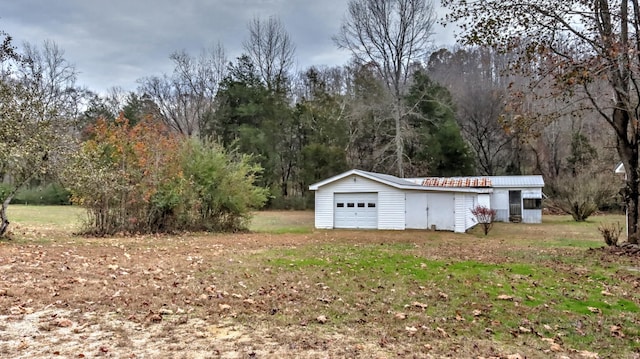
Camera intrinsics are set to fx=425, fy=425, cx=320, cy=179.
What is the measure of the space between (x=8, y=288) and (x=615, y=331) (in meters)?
7.21

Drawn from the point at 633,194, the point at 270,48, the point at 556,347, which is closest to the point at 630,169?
the point at 633,194

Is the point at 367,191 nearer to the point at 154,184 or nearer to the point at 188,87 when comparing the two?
the point at 154,184

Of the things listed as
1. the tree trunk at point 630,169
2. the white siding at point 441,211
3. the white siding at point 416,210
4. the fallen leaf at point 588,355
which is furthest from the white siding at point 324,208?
the fallen leaf at point 588,355

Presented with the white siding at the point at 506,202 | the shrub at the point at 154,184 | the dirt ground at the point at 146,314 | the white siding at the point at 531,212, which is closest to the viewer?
the dirt ground at the point at 146,314

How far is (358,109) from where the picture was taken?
109ft

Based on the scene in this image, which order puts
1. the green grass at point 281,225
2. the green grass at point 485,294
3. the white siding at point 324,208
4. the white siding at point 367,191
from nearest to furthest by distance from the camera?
the green grass at point 485,294 < the green grass at point 281,225 < the white siding at point 367,191 < the white siding at point 324,208

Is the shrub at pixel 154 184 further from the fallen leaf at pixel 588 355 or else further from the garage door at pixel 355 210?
the fallen leaf at pixel 588 355

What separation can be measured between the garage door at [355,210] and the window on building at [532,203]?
38.3ft

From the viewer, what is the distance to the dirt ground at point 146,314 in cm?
367

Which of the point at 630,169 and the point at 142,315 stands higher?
the point at 630,169

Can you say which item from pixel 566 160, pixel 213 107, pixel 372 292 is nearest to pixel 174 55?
pixel 213 107

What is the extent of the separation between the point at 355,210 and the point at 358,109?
14213 millimetres

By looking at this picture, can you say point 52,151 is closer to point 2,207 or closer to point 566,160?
point 2,207

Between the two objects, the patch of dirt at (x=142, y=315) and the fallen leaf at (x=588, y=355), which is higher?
the patch of dirt at (x=142, y=315)
